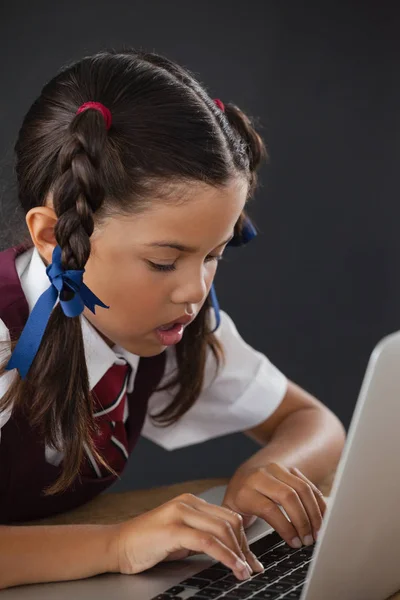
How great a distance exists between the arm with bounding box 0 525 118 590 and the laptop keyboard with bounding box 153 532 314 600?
0.09 metres

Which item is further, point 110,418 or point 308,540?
point 110,418

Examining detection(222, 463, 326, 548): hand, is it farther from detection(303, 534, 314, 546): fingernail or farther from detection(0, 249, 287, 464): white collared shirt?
detection(0, 249, 287, 464): white collared shirt

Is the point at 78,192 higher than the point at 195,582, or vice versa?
the point at 78,192

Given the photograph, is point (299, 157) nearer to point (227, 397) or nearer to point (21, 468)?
point (227, 397)

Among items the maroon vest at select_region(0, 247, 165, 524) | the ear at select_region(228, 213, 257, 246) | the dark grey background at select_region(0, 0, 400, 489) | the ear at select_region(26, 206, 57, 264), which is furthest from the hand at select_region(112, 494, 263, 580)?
the dark grey background at select_region(0, 0, 400, 489)

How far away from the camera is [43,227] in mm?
1071

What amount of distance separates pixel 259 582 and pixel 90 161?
1.49ft

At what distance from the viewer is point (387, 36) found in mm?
2207

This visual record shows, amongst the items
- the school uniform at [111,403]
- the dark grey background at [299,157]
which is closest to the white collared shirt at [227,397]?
the school uniform at [111,403]

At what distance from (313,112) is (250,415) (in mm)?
1021

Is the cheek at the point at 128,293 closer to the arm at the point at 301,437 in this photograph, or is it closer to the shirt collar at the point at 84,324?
the shirt collar at the point at 84,324

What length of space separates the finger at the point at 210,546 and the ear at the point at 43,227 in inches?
13.8

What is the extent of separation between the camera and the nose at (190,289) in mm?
1046

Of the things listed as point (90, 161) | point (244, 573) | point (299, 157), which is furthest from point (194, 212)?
point (299, 157)
